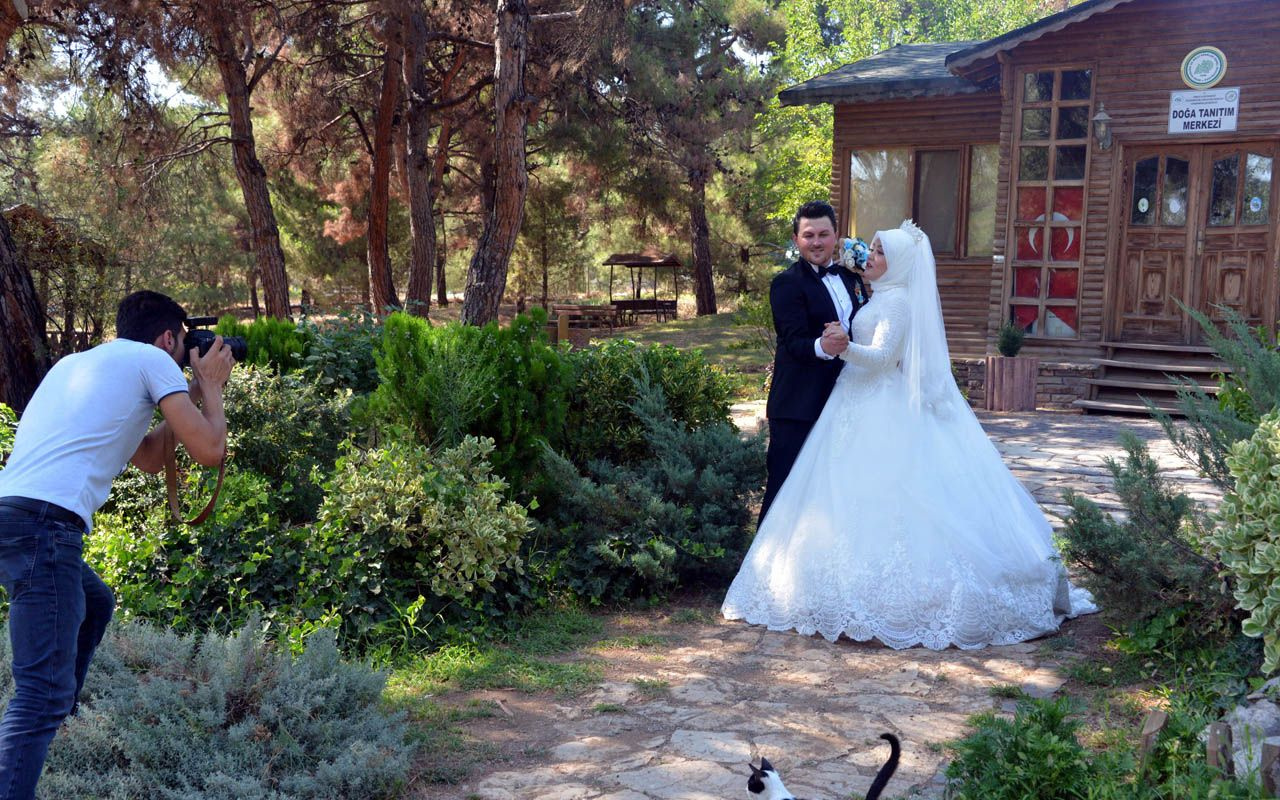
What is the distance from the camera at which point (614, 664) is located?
516 centimetres

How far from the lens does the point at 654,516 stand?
6234 millimetres

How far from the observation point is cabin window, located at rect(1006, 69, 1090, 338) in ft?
43.7

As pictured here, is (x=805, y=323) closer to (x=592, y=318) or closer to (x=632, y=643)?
(x=632, y=643)

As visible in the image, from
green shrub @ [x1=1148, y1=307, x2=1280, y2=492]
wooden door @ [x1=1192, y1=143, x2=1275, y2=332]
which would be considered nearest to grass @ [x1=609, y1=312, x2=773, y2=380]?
wooden door @ [x1=1192, y1=143, x2=1275, y2=332]

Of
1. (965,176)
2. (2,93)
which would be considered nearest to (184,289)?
(2,93)

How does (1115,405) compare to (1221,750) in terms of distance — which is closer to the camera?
(1221,750)

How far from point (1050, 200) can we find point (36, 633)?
1293 cm

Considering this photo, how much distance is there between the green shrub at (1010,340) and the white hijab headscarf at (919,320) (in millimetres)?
8127

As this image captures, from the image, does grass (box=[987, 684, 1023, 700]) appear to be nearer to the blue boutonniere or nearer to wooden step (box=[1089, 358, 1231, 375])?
the blue boutonniere

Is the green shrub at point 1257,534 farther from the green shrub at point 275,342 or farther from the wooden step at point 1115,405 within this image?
the wooden step at point 1115,405

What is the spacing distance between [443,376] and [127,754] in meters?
3.00

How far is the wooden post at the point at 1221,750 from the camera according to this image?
10.3 feet

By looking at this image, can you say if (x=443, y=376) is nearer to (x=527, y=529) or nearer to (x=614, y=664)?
(x=527, y=529)

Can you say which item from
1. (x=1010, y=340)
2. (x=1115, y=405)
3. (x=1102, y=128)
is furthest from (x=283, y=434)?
(x=1102, y=128)
